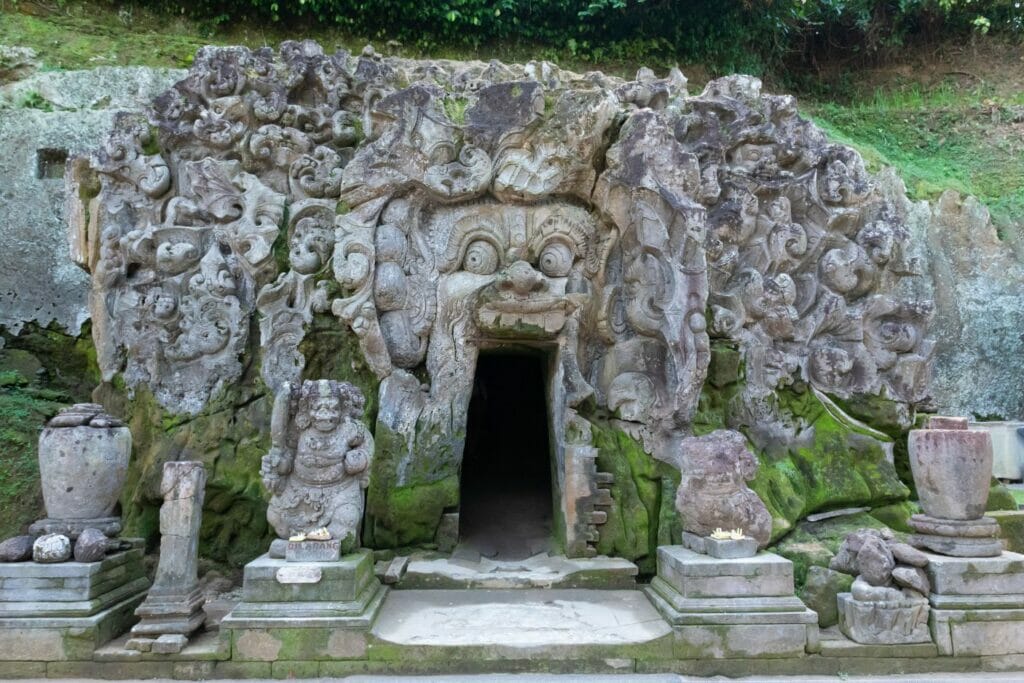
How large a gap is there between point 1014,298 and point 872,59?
24.0 feet

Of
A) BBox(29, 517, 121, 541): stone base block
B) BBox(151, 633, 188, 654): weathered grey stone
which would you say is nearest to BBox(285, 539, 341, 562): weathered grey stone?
BBox(151, 633, 188, 654): weathered grey stone

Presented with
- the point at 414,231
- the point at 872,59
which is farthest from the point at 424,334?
the point at 872,59

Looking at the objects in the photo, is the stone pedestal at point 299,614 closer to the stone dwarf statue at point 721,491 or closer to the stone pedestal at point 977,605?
the stone dwarf statue at point 721,491

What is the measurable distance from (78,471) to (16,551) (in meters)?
0.66

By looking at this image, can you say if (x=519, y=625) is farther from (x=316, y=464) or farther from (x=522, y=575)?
(x=316, y=464)

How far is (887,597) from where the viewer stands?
5020 mm

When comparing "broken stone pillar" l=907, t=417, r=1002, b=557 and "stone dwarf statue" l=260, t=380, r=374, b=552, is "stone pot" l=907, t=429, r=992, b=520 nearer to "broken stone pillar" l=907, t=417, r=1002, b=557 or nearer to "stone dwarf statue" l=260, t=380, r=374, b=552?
"broken stone pillar" l=907, t=417, r=1002, b=557

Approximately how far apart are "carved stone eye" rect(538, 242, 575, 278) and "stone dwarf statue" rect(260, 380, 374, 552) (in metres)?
2.65

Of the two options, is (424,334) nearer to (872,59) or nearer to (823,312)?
(823,312)

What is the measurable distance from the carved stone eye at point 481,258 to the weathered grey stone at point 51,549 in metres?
4.20

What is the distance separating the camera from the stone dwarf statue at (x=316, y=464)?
17.7 ft

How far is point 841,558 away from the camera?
5.62 m

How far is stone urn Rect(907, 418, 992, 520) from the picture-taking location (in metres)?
5.23

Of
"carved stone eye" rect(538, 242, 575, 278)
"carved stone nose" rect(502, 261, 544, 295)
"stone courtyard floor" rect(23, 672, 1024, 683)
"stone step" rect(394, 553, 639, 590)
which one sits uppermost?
"carved stone eye" rect(538, 242, 575, 278)
